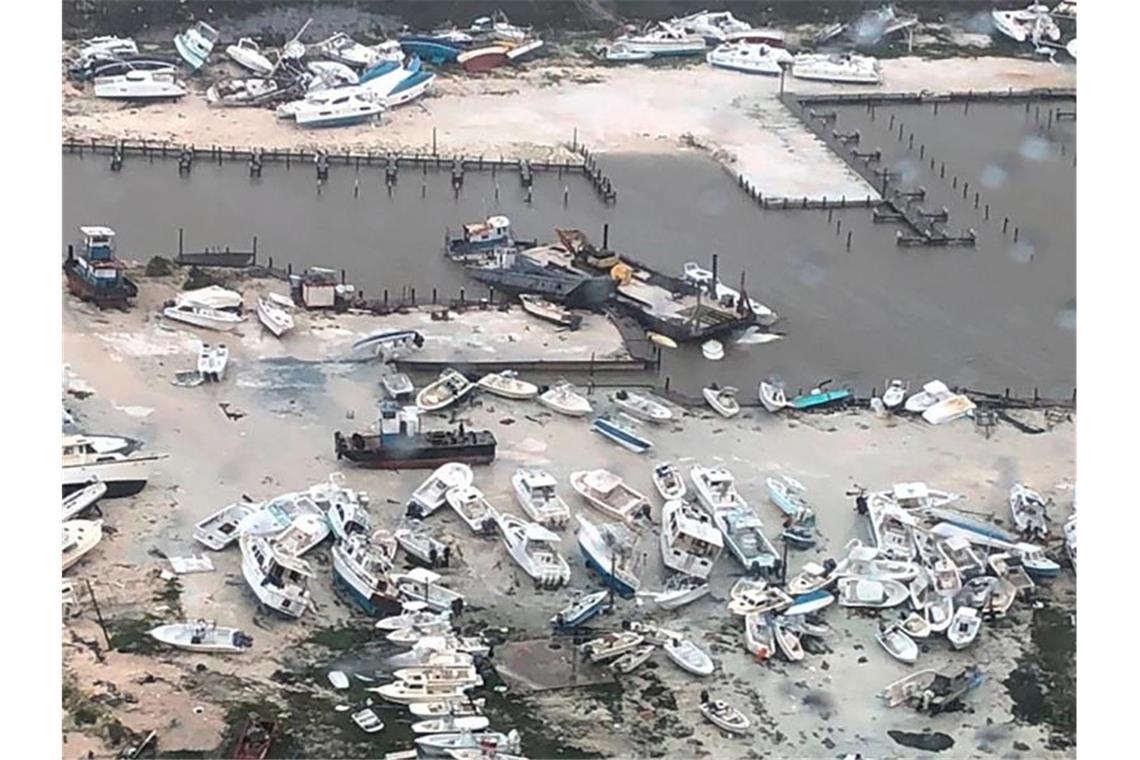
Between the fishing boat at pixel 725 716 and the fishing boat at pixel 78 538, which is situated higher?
the fishing boat at pixel 78 538

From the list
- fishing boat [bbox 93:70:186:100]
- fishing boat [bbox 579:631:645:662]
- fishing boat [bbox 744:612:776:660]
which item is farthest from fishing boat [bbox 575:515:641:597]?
fishing boat [bbox 93:70:186:100]

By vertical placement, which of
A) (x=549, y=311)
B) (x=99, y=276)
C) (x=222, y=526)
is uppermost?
(x=99, y=276)

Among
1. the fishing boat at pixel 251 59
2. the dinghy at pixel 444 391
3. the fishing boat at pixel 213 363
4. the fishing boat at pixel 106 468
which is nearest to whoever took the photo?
the fishing boat at pixel 106 468

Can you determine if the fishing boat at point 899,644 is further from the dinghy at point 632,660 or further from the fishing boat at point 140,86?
the fishing boat at point 140,86

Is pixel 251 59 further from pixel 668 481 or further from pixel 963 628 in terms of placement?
pixel 963 628

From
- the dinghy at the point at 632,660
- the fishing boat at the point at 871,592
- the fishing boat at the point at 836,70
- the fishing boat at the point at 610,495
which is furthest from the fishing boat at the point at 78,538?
the fishing boat at the point at 836,70

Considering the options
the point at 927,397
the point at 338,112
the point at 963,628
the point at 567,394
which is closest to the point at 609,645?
the point at 963,628

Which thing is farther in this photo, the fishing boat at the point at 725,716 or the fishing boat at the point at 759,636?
the fishing boat at the point at 759,636
